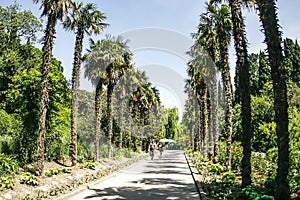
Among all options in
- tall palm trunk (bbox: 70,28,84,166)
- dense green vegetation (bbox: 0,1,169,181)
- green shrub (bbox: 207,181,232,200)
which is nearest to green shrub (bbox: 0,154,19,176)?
dense green vegetation (bbox: 0,1,169,181)

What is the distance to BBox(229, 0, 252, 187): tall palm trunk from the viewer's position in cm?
1099

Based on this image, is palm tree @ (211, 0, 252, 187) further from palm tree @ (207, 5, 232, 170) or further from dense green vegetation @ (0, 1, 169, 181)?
dense green vegetation @ (0, 1, 169, 181)

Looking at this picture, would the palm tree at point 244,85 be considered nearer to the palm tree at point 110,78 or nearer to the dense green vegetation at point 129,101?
the dense green vegetation at point 129,101

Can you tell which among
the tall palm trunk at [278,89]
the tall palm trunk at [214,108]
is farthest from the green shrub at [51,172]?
the tall palm trunk at [214,108]

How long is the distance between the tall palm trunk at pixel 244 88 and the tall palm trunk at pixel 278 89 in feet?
9.17

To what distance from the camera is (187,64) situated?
1319 inches

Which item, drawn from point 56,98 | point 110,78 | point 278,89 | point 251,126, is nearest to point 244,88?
point 251,126

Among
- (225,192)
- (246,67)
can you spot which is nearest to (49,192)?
(225,192)

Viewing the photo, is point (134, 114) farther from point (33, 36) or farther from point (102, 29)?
point (102, 29)

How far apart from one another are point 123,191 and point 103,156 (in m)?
18.2

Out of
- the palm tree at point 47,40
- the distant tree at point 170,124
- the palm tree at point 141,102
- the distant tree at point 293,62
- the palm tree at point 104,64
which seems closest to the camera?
the palm tree at point 47,40

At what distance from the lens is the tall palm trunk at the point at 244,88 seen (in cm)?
1099

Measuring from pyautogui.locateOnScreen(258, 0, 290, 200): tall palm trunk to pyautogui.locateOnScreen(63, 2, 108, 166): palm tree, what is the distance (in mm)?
12987

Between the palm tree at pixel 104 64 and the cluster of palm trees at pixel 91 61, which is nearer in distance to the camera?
the cluster of palm trees at pixel 91 61
